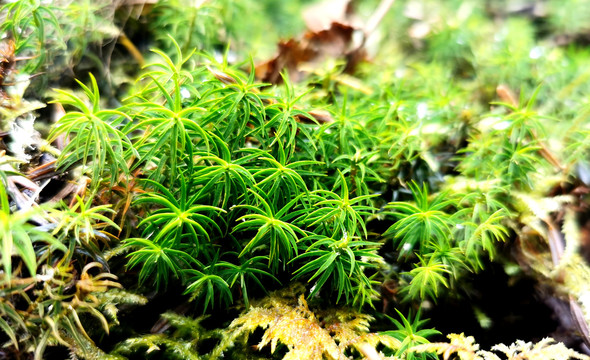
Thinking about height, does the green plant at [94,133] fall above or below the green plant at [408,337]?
above

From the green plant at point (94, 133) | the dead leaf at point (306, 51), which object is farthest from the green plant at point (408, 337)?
the dead leaf at point (306, 51)

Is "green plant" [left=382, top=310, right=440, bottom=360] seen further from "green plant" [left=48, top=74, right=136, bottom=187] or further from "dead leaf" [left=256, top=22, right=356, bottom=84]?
"dead leaf" [left=256, top=22, right=356, bottom=84]

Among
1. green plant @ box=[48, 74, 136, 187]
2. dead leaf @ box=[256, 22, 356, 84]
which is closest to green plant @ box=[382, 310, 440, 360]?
green plant @ box=[48, 74, 136, 187]

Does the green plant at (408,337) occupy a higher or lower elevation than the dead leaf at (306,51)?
lower

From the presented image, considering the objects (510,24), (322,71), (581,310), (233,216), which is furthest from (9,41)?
(510,24)

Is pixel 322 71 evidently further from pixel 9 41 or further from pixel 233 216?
pixel 9 41

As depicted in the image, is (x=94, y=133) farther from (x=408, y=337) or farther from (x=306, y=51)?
(x=306, y=51)

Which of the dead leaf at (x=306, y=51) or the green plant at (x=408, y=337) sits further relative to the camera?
the dead leaf at (x=306, y=51)

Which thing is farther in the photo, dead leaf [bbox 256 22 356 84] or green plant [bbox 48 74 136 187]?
dead leaf [bbox 256 22 356 84]

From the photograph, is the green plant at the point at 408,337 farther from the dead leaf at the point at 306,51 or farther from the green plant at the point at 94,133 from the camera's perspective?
the dead leaf at the point at 306,51

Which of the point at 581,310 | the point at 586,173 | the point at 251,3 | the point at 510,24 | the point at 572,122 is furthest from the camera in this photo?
the point at 510,24

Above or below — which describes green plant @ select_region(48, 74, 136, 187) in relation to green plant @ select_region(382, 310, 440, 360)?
above
